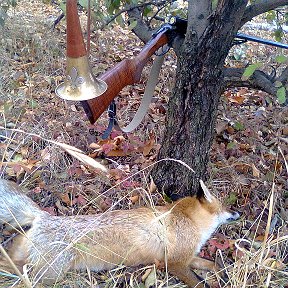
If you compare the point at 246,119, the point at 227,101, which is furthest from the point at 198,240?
the point at 227,101

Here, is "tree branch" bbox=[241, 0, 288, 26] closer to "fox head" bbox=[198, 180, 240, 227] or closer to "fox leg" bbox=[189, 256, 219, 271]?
"fox head" bbox=[198, 180, 240, 227]

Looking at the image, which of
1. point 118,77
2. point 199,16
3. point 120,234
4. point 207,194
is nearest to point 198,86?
point 199,16

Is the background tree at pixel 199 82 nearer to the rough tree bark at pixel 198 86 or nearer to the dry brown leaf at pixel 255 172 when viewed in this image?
the rough tree bark at pixel 198 86

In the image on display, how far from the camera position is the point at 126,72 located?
280 cm

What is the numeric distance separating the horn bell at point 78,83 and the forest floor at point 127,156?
2.40ft

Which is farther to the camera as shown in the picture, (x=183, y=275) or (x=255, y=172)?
(x=255, y=172)

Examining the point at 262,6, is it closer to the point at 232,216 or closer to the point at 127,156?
the point at 232,216

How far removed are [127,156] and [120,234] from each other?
1091mm

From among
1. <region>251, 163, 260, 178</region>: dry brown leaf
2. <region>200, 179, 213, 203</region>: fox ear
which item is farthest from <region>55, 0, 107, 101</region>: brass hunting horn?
<region>251, 163, 260, 178</region>: dry brown leaf

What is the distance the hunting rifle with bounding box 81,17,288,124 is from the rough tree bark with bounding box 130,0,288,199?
0.43 ft

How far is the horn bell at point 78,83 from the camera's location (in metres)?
1.90

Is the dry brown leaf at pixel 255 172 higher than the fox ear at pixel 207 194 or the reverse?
the reverse

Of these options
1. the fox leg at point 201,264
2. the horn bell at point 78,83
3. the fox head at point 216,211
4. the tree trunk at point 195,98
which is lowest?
the fox leg at point 201,264

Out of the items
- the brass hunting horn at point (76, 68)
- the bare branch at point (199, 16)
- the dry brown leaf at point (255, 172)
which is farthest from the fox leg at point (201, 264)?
the brass hunting horn at point (76, 68)
